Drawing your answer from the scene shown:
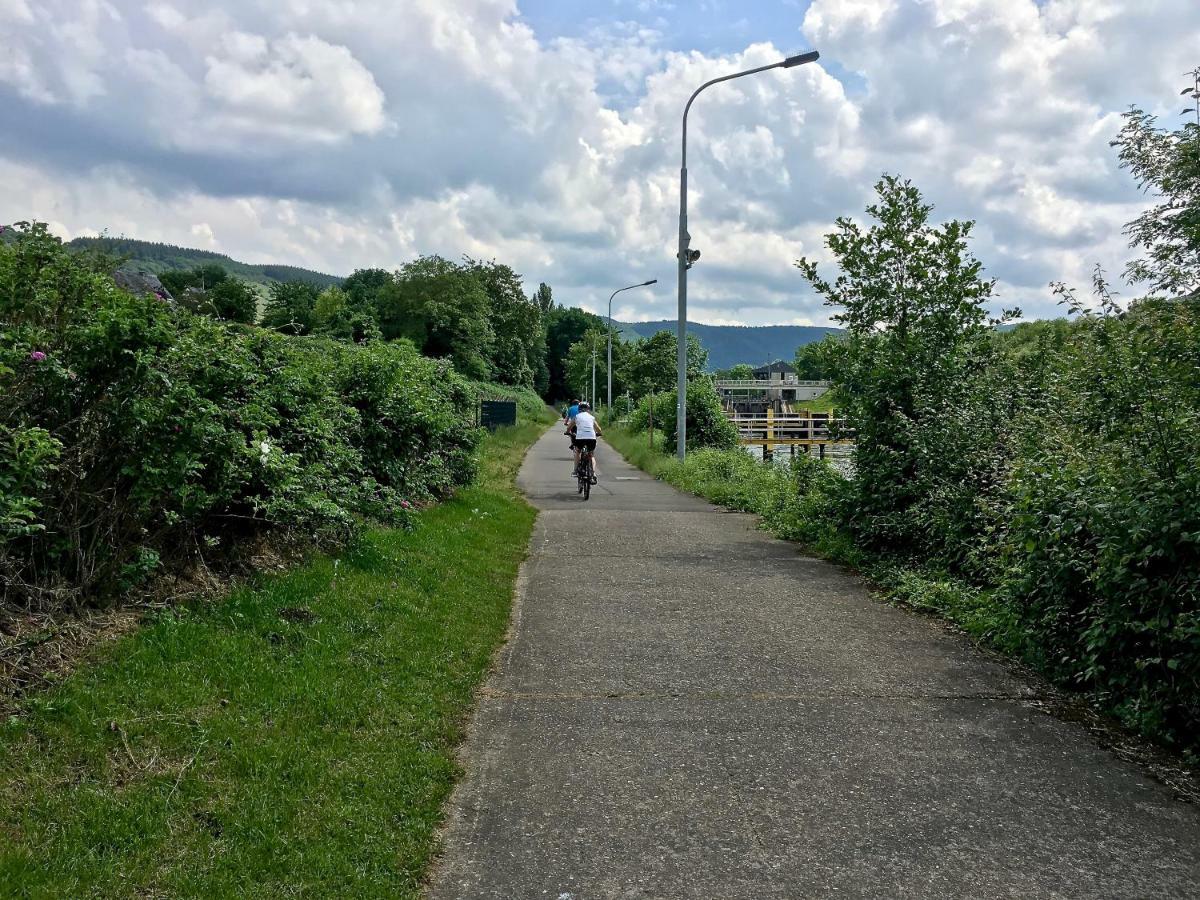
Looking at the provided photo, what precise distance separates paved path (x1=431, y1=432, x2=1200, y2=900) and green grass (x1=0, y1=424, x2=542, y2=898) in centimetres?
31

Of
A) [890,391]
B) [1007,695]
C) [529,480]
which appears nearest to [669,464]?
[529,480]

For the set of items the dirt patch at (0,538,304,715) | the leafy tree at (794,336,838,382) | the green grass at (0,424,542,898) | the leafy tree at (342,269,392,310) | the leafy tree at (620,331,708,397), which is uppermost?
the leafy tree at (342,269,392,310)

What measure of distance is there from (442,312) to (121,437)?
6417cm

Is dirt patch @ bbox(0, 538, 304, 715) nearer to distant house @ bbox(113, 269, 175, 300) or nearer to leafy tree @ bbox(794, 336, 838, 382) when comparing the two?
distant house @ bbox(113, 269, 175, 300)

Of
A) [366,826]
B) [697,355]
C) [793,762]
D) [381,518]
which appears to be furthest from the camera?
[697,355]

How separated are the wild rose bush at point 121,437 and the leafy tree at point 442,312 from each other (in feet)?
194

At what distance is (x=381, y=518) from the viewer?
905 cm

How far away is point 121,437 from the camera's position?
4.80m

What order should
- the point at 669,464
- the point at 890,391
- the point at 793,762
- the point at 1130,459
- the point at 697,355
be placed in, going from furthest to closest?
the point at 697,355, the point at 669,464, the point at 890,391, the point at 1130,459, the point at 793,762

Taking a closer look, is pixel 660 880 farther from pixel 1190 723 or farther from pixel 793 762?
pixel 1190 723

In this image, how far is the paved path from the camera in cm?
326

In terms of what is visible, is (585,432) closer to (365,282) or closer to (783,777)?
(783,777)

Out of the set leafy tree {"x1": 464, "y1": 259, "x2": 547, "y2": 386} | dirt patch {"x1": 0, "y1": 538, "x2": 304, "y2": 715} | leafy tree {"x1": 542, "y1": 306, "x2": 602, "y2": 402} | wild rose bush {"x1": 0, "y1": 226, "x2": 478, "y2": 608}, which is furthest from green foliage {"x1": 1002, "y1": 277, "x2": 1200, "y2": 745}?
leafy tree {"x1": 542, "y1": 306, "x2": 602, "y2": 402}

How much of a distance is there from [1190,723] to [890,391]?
5.98 m
